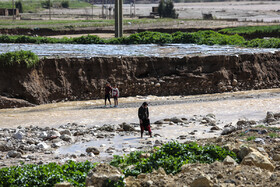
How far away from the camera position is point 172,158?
11.8 metres

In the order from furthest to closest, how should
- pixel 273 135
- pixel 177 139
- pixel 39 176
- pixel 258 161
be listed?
1. pixel 177 139
2. pixel 273 135
3. pixel 258 161
4. pixel 39 176

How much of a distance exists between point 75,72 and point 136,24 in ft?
130

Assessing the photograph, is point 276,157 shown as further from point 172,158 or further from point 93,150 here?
point 93,150

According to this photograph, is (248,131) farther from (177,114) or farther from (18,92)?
(18,92)

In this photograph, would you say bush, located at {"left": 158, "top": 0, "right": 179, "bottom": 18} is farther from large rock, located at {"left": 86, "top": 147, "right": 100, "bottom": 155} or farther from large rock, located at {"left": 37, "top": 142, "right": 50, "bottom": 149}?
large rock, located at {"left": 86, "top": 147, "right": 100, "bottom": 155}

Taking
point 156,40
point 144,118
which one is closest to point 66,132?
point 144,118

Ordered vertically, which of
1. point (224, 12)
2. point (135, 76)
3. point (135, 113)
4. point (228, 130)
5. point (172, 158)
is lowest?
point (135, 113)

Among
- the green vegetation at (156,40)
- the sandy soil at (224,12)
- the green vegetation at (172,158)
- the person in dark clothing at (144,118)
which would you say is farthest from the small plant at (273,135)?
the sandy soil at (224,12)

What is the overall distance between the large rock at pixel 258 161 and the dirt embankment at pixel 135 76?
1560 cm

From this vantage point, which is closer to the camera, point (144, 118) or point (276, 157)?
point (276, 157)

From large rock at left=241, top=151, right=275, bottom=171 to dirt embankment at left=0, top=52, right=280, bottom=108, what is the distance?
1560 centimetres

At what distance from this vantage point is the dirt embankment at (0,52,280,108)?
2531 centimetres

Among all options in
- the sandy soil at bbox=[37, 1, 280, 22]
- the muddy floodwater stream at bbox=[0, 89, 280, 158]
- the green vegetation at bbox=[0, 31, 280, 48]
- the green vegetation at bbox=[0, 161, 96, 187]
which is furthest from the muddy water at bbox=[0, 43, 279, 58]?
the sandy soil at bbox=[37, 1, 280, 22]

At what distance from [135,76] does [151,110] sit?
19.2 feet
